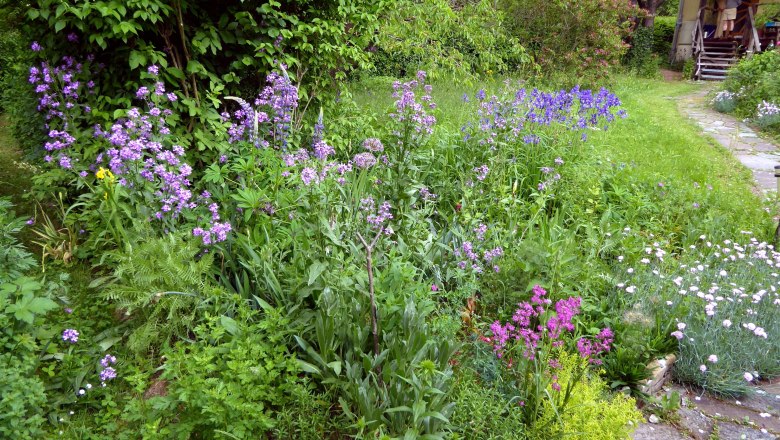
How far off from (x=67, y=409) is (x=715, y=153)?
26.4 feet

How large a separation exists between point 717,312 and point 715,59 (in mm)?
18261

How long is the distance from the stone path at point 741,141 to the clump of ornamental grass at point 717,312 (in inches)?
114

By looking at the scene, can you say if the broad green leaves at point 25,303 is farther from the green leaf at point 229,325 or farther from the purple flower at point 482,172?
the purple flower at point 482,172

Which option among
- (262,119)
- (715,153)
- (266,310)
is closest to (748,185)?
(715,153)

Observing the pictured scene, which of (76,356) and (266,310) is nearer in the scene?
(266,310)

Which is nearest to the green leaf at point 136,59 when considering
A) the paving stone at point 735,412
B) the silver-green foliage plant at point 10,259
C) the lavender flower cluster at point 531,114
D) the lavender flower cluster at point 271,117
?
the lavender flower cluster at point 271,117

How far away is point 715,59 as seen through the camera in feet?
58.0

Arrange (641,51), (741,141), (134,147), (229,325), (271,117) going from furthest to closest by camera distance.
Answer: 1. (641,51)
2. (741,141)
3. (271,117)
4. (134,147)
5. (229,325)

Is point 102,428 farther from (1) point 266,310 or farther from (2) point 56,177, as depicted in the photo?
(2) point 56,177

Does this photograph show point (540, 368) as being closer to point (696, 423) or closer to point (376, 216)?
point (696, 423)

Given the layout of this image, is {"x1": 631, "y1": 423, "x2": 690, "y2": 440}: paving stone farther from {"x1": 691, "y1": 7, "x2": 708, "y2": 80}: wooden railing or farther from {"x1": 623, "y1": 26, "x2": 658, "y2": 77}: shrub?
{"x1": 623, "y1": 26, "x2": 658, "y2": 77}: shrub

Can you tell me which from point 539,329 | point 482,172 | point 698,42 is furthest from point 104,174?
point 698,42

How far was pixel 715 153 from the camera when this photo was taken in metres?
7.28

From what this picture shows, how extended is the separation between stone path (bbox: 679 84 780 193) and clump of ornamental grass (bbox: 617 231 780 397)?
9.51ft
